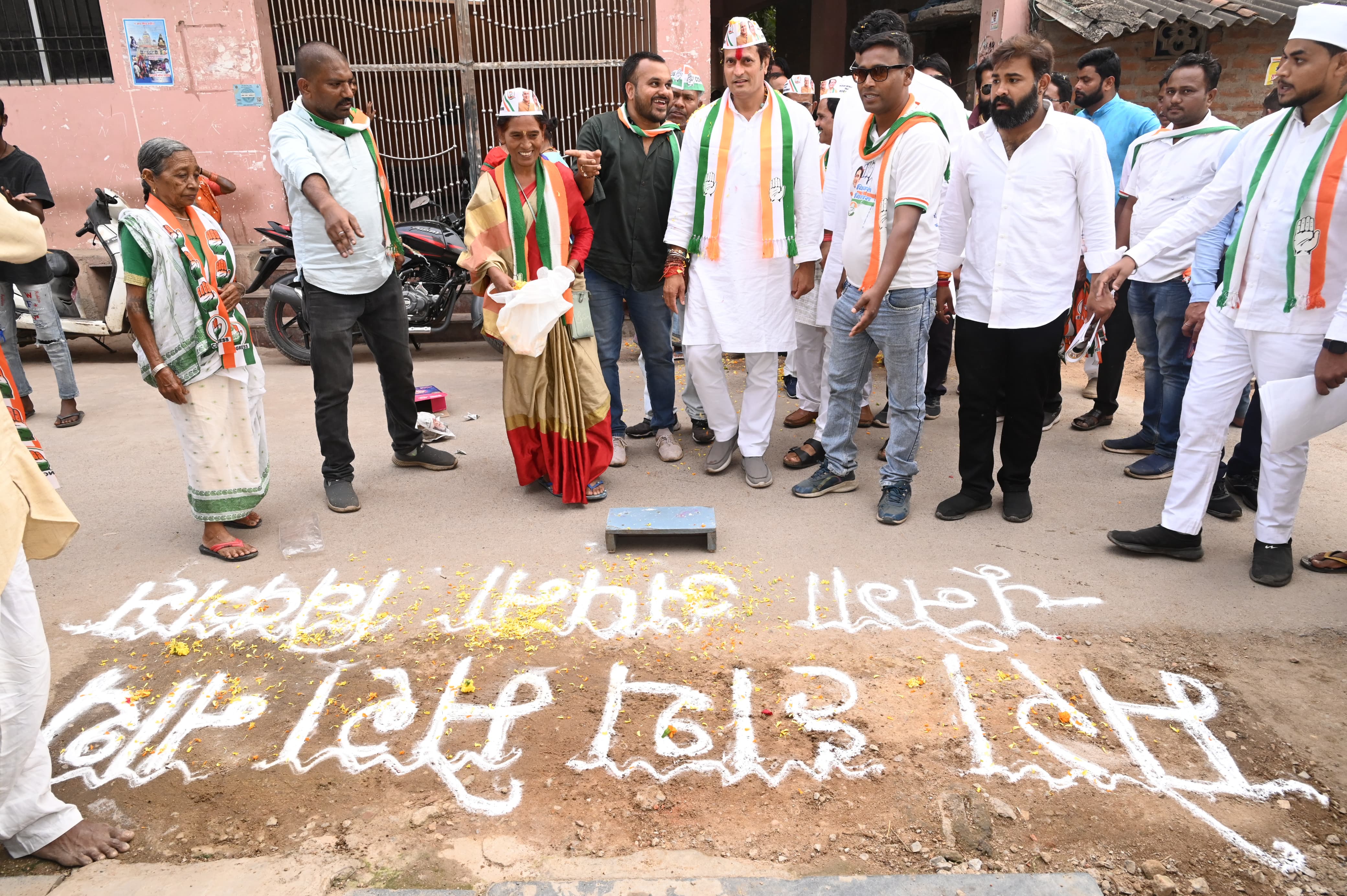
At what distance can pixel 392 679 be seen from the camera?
2938 millimetres

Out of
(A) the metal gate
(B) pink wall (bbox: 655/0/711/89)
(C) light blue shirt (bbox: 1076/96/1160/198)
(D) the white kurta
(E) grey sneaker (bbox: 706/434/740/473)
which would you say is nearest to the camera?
(D) the white kurta

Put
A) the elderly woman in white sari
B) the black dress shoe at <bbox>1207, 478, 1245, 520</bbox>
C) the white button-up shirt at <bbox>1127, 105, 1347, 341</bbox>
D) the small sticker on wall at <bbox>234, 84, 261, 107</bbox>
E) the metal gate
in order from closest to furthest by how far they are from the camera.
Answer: the white button-up shirt at <bbox>1127, 105, 1347, 341</bbox> → the elderly woman in white sari → the black dress shoe at <bbox>1207, 478, 1245, 520</bbox> → the small sticker on wall at <bbox>234, 84, 261, 107</bbox> → the metal gate

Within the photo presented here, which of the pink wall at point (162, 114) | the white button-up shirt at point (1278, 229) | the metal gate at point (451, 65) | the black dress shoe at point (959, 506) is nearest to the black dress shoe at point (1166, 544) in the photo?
the black dress shoe at point (959, 506)

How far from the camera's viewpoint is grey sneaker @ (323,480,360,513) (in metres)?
4.32

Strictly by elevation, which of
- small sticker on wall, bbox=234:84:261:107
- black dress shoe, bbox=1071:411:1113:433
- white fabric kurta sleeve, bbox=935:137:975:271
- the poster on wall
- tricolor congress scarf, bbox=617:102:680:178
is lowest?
black dress shoe, bbox=1071:411:1113:433

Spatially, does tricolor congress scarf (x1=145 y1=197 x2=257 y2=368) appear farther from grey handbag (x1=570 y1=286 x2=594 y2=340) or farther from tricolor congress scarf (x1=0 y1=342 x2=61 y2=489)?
grey handbag (x1=570 y1=286 x2=594 y2=340)

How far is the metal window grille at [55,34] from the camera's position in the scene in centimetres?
802

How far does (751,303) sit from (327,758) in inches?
111

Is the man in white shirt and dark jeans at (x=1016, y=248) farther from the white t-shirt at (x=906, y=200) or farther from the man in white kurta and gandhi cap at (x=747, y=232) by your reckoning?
the man in white kurta and gandhi cap at (x=747, y=232)

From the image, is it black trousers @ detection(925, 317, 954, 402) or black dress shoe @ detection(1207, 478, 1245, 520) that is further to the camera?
black trousers @ detection(925, 317, 954, 402)

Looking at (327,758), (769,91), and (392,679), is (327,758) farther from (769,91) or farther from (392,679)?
(769,91)

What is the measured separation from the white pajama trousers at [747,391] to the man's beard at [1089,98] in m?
2.57

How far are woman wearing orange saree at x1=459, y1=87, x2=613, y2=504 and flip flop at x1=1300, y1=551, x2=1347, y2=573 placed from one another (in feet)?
9.64

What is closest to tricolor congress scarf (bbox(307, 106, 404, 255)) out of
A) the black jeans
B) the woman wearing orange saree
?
the black jeans
